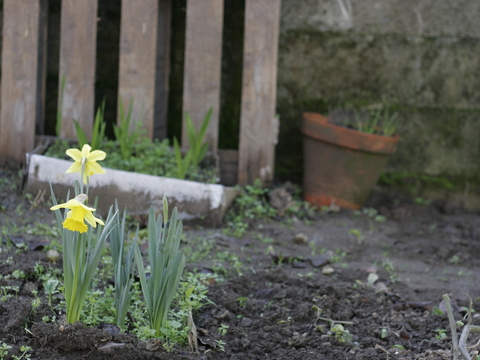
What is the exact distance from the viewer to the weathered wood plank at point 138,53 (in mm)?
3188

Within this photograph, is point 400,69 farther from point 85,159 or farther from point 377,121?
point 85,159

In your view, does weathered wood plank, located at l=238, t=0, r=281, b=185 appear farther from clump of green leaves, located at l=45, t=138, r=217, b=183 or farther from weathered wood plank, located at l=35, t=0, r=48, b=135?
weathered wood plank, located at l=35, t=0, r=48, b=135

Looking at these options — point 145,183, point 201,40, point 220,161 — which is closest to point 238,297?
point 145,183

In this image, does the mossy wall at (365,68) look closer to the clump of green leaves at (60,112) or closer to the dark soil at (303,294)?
the clump of green leaves at (60,112)

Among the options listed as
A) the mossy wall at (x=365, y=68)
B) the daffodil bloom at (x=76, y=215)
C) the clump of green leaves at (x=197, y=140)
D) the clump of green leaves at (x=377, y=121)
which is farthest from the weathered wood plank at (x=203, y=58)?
the daffodil bloom at (x=76, y=215)

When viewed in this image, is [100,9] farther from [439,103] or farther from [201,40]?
[439,103]

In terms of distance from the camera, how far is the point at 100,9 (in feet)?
12.1

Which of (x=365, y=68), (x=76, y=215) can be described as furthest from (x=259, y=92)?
(x=76, y=215)

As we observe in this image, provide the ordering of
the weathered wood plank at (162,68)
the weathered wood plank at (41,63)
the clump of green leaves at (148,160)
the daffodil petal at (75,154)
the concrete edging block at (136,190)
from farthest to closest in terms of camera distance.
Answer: the weathered wood plank at (162,68)
the weathered wood plank at (41,63)
the clump of green leaves at (148,160)
the concrete edging block at (136,190)
the daffodil petal at (75,154)

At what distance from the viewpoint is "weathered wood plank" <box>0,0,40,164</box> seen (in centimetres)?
318

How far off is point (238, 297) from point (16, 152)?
1965 mm

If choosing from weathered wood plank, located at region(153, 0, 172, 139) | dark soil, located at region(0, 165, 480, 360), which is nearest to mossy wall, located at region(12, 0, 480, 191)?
weathered wood plank, located at region(153, 0, 172, 139)

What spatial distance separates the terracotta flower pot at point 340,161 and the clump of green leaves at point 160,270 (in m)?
2.03

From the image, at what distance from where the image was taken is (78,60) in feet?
10.5
